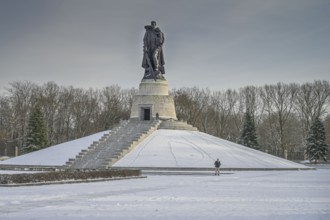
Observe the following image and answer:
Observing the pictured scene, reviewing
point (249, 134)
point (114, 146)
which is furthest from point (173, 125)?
point (249, 134)

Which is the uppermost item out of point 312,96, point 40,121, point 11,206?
point 312,96

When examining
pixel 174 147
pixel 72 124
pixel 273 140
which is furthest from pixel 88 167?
pixel 273 140

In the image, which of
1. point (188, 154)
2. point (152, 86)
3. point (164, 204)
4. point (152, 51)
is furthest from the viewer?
point (152, 51)

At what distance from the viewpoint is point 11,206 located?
48.4ft

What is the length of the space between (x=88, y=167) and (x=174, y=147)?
812 centimetres

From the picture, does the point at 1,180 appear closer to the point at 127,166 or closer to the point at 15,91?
the point at 127,166

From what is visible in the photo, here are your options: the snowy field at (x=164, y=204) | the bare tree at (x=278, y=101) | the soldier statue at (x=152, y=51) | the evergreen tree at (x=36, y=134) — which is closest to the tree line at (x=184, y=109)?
the bare tree at (x=278, y=101)

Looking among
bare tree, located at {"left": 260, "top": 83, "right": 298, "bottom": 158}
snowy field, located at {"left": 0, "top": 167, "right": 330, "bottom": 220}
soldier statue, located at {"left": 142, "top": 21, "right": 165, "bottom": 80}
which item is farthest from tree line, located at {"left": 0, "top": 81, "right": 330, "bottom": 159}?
snowy field, located at {"left": 0, "top": 167, "right": 330, "bottom": 220}

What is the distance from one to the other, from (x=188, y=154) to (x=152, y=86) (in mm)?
13314

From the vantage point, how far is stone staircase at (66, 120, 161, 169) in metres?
40.0

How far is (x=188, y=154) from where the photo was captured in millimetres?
41406

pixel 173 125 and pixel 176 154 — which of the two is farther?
pixel 173 125

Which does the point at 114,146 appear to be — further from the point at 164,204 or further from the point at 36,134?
the point at 164,204

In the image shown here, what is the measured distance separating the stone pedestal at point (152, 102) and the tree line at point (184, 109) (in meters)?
23.0
